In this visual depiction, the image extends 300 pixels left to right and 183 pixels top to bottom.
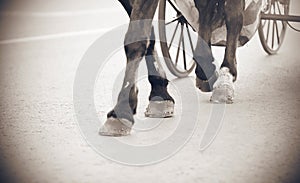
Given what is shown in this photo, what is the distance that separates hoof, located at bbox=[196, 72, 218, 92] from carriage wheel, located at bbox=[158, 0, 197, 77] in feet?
1.03

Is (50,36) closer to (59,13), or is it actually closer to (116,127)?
(59,13)

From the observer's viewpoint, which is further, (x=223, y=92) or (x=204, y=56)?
(x=204, y=56)

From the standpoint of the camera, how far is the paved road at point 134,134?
83.5 inches

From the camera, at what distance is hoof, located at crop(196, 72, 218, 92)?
3.33 metres

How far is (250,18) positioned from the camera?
350 cm

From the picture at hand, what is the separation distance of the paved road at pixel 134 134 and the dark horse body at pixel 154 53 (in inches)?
3.4

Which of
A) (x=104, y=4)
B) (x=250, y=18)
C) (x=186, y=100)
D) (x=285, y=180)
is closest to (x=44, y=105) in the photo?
(x=186, y=100)

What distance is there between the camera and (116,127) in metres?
2.51

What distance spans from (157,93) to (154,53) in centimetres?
19

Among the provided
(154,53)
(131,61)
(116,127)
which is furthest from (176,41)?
(116,127)

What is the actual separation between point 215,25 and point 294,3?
3.11 metres

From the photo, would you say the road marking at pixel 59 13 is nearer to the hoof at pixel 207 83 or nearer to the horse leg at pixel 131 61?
the hoof at pixel 207 83

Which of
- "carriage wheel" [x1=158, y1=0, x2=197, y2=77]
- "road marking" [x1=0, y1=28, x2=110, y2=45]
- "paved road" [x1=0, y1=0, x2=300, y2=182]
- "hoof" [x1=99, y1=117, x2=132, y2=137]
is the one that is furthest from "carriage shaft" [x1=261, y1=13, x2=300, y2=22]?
"road marking" [x1=0, y1=28, x2=110, y2=45]

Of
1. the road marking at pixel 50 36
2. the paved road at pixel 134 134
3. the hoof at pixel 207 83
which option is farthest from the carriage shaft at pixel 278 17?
the road marking at pixel 50 36
